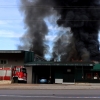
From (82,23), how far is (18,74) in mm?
28889

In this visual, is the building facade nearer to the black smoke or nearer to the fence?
the fence

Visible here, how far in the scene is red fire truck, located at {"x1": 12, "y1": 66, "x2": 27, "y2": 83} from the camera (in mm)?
33197

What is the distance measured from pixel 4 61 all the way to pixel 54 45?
1222 inches

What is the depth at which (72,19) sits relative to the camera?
187 feet

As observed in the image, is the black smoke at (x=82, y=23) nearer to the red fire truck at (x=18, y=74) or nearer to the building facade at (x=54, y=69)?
the building facade at (x=54, y=69)

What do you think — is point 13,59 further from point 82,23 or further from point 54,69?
point 82,23

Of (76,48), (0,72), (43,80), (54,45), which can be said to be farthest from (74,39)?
(0,72)

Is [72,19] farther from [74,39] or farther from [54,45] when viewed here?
[54,45]

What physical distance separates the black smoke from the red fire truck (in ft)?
80.1

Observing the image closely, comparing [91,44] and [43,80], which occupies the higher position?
[91,44]

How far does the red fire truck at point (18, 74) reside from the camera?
3320 centimetres

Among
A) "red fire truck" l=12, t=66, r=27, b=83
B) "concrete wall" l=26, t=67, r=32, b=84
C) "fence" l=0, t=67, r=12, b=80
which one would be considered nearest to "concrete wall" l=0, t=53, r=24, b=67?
"concrete wall" l=26, t=67, r=32, b=84

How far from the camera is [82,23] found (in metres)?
58.0

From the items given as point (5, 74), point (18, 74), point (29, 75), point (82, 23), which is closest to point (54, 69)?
point (29, 75)
